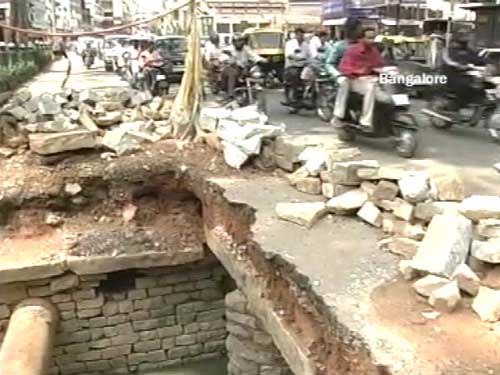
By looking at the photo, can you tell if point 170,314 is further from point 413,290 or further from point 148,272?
point 413,290

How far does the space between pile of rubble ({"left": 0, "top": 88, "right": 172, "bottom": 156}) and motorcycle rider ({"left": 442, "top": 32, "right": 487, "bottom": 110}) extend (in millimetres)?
3845

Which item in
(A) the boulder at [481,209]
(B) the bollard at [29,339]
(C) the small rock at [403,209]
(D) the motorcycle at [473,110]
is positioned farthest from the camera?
(D) the motorcycle at [473,110]

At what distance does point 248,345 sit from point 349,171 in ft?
6.97

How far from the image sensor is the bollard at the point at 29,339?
17.3 ft

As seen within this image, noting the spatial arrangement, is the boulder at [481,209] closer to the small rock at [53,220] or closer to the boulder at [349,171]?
the boulder at [349,171]

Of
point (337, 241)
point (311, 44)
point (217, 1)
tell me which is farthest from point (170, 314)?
point (217, 1)

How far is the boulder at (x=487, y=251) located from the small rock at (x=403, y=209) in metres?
0.65

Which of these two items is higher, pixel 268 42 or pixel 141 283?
pixel 268 42

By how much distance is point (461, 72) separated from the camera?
27.9 ft

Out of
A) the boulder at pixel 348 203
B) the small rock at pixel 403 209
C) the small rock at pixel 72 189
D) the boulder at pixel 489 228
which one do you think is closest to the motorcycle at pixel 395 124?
the boulder at pixel 348 203

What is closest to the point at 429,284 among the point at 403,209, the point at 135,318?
the point at 403,209

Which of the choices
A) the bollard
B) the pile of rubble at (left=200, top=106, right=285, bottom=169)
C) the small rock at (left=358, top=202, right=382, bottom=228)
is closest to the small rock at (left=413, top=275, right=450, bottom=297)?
the small rock at (left=358, top=202, right=382, bottom=228)

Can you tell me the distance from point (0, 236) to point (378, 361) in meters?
5.15

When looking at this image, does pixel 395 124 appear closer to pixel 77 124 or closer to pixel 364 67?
pixel 364 67
